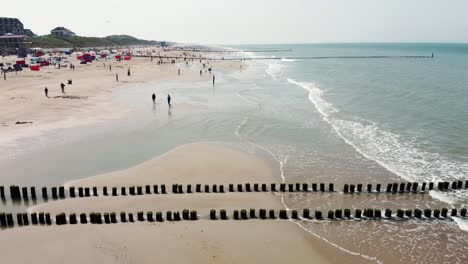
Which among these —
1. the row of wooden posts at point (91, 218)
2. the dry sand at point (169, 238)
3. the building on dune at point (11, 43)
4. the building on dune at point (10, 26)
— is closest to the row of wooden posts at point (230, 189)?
the dry sand at point (169, 238)

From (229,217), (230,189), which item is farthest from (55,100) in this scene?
(229,217)

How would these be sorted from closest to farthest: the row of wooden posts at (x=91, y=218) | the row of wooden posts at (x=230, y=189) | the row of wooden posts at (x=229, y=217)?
the row of wooden posts at (x=91, y=218), the row of wooden posts at (x=229, y=217), the row of wooden posts at (x=230, y=189)

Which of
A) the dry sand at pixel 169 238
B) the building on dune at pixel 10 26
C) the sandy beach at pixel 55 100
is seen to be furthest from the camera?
the building on dune at pixel 10 26

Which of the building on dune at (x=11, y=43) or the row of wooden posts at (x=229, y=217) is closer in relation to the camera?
the row of wooden posts at (x=229, y=217)

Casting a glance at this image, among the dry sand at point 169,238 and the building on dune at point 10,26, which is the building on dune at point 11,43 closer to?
the building on dune at point 10,26

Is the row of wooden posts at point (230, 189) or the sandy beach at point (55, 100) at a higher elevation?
the sandy beach at point (55, 100)

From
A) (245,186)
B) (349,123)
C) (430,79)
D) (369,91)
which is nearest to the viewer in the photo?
(245,186)

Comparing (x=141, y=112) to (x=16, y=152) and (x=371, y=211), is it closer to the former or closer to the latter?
(x=16, y=152)

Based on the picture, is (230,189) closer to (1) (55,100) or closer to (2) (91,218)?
(2) (91,218)

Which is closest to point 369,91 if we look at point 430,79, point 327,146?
point 430,79
